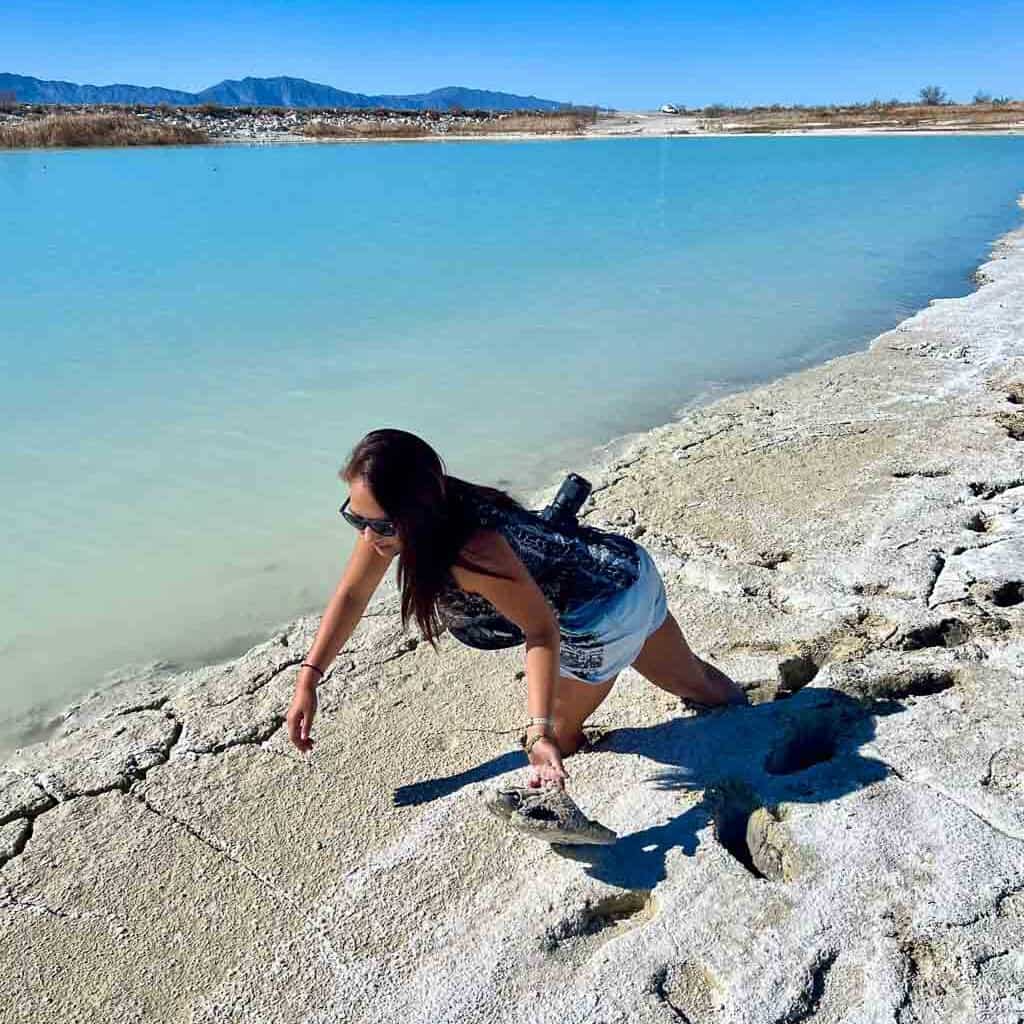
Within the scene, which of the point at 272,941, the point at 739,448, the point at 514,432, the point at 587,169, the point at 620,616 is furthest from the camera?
the point at 587,169

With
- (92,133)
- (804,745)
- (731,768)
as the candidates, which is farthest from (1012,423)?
(92,133)

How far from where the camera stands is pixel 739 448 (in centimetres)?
525

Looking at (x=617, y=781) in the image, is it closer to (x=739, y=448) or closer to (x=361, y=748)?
(x=361, y=748)

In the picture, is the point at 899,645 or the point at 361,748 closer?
the point at 361,748

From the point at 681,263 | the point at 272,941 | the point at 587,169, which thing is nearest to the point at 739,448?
the point at 272,941

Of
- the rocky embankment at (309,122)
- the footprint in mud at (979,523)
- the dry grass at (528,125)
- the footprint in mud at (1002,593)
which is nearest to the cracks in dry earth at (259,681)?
the footprint in mud at (1002,593)

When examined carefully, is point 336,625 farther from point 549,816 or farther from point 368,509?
point 549,816

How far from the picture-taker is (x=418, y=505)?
195cm

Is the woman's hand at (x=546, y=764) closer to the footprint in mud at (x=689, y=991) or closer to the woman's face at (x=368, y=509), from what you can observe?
the footprint in mud at (x=689, y=991)

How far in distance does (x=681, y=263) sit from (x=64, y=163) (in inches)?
944

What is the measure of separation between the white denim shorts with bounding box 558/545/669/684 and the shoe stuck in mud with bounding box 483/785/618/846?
1.29 feet

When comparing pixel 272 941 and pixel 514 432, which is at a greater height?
pixel 272 941

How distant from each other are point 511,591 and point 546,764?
381 mm

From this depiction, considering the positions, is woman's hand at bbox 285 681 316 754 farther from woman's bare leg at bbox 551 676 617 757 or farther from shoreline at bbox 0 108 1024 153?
shoreline at bbox 0 108 1024 153
